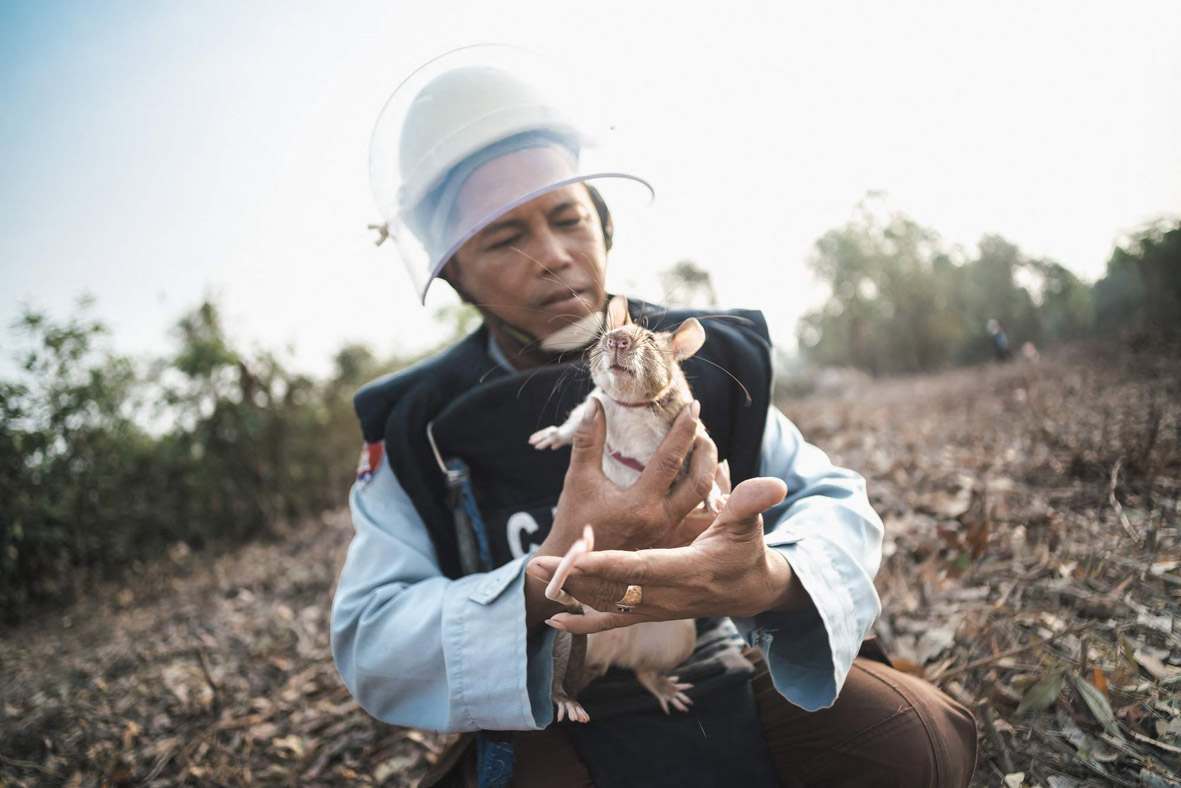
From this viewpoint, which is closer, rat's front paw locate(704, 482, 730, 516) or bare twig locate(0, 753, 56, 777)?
rat's front paw locate(704, 482, 730, 516)

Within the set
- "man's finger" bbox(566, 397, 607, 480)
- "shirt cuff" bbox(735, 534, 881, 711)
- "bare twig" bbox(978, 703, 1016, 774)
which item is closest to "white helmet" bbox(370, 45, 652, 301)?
"man's finger" bbox(566, 397, 607, 480)

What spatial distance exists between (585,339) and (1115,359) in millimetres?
5862

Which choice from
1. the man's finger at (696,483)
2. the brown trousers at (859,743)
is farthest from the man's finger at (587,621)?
the brown trousers at (859,743)

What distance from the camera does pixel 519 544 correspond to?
7.90 feet

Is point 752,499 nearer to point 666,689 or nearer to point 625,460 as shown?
point 625,460

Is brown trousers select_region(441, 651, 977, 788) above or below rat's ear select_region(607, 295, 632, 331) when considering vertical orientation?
below

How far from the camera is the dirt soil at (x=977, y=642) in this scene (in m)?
2.47

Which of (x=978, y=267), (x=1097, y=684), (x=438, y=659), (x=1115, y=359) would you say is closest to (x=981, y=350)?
(x=978, y=267)

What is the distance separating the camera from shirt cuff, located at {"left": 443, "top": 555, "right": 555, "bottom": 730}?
6.21 feet

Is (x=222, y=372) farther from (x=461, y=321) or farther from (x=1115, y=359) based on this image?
(x=1115, y=359)

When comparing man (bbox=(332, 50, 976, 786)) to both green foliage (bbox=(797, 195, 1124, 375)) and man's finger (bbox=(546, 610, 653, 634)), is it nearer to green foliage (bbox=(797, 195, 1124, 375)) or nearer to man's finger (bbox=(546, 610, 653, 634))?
man's finger (bbox=(546, 610, 653, 634))

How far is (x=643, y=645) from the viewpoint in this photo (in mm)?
2145

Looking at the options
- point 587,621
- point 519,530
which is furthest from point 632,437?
point 519,530

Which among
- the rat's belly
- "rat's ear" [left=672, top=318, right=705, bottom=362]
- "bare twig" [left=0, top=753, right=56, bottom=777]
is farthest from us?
"bare twig" [left=0, top=753, right=56, bottom=777]
